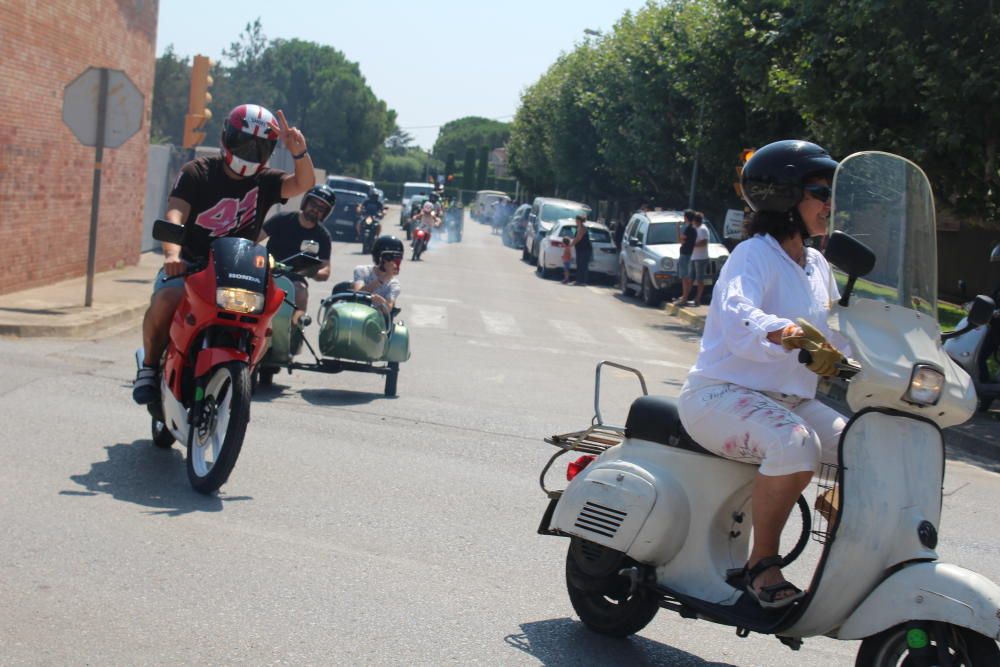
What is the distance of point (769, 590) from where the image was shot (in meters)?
4.07

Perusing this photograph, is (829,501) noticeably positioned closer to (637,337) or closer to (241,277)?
(241,277)

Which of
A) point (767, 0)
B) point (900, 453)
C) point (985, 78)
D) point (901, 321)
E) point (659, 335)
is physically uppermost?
point (767, 0)

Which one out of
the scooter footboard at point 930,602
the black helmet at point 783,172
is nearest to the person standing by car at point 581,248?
the black helmet at point 783,172

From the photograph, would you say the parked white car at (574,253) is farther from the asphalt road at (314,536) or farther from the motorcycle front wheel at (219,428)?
the motorcycle front wheel at (219,428)

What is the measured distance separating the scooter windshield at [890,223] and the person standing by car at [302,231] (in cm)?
605

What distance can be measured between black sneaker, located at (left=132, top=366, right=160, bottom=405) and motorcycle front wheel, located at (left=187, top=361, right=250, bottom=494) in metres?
0.65

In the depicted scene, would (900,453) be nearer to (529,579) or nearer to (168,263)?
(529,579)

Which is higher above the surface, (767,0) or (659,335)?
(767,0)

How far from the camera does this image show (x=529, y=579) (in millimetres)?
5527

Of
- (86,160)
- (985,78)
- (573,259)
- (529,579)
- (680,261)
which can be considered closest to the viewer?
(529,579)

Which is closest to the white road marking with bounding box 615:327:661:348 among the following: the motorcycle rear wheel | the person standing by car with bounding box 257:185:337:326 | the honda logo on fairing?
the person standing by car with bounding box 257:185:337:326

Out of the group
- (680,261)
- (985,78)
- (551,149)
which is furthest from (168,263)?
(551,149)

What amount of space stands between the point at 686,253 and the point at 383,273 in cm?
1467

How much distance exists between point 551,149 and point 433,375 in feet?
172
